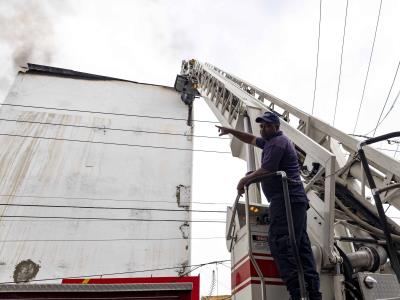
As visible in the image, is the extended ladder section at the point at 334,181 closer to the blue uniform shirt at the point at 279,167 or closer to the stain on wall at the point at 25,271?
the blue uniform shirt at the point at 279,167

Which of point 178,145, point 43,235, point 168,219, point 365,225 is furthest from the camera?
point 178,145

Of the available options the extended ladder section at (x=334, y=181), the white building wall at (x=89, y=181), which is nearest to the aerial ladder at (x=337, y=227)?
the extended ladder section at (x=334, y=181)

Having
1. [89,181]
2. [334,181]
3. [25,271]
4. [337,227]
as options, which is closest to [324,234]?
[334,181]

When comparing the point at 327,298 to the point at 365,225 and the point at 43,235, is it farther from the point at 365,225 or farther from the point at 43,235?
the point at 43,235

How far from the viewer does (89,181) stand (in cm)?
1143

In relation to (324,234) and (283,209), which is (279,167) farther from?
(324,234)

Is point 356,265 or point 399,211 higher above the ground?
point 399,211

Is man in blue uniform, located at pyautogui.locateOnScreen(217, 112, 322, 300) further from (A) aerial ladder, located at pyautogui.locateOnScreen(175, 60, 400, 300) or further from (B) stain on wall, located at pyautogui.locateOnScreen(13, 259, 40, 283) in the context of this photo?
(B) stain on wall, located at pyautogui.locateOnScreen(13, 259, 40, 283)

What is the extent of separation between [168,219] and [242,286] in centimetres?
795

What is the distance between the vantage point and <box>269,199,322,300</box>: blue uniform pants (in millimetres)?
2854

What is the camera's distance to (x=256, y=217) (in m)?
3.49

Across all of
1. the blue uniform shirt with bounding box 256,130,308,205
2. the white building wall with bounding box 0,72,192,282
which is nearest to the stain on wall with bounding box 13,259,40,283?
the white building wall with bounding box 0,72,192,282

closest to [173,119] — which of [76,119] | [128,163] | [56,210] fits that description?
[128,163]

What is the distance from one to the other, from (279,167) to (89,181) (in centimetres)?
→ 914
